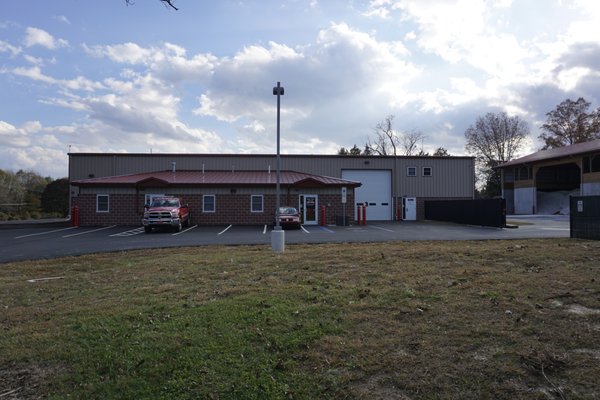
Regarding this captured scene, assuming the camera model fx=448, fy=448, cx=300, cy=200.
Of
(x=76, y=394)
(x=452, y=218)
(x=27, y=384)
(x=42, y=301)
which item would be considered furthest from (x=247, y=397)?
(x=452, y=218)

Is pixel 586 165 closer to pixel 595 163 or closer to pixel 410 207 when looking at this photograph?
pixel 595 163

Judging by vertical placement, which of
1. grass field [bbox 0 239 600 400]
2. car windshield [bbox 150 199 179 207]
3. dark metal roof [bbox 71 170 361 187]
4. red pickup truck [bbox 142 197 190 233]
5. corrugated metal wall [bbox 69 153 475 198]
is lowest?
grass field [bbox 0 239 600 400]

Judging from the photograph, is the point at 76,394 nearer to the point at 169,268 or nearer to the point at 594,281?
the point at 169,268

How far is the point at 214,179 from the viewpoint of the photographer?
3266 centimetres

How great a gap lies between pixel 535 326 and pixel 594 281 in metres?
2.58

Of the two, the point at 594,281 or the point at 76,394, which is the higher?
the point at 594,281

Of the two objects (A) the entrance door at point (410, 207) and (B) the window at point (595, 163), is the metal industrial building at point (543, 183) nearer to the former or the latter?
(B) the window at point (595, 163)

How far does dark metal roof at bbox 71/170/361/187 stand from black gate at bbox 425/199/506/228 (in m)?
6.99

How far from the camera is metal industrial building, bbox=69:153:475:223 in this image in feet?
120

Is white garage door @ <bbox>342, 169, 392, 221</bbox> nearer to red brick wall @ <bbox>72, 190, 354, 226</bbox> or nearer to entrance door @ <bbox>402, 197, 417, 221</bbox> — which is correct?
entrance door @ <bbox>402, 197, 417, 221</bbox>

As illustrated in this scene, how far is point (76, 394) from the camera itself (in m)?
3.75

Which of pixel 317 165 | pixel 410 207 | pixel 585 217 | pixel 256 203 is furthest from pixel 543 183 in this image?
pixel 585 217

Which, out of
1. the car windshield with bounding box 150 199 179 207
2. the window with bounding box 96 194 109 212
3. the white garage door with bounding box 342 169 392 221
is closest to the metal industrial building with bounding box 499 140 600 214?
the white garage door with bounding box 342 169 392 221

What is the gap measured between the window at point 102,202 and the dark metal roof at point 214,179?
866 mm
